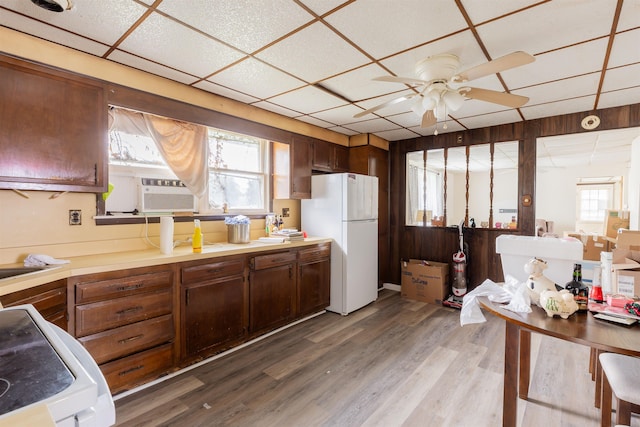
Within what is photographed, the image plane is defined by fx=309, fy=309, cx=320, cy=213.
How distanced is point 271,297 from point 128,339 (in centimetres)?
130

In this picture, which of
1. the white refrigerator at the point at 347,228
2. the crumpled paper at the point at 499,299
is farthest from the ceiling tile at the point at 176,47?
the crumpled paper at the point at 499,299

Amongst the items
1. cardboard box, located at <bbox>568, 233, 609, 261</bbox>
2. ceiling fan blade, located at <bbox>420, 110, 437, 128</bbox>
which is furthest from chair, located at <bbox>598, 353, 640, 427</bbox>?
cardboard box, located at <bbox>568, 233, 609, 261</bbox>

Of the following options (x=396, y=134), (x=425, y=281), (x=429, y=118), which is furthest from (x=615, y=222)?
(x=429, y=118)

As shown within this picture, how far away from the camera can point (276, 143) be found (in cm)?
386

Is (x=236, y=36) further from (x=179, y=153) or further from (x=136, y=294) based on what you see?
(x=136, y=294)

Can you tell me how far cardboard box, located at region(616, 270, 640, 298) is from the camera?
1.77m

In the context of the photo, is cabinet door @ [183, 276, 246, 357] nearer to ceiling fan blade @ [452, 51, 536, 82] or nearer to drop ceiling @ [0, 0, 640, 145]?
drop ceiling @ [0, 0, 640, 145]

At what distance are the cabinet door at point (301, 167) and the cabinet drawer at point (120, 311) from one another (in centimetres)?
192

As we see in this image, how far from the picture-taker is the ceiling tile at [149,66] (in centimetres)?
225

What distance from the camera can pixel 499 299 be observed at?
1768 millimetres

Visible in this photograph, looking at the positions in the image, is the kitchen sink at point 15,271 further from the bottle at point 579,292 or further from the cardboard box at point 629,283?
the cardboard box at point 629,283

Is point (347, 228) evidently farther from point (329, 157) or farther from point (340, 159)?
point (340, 159)

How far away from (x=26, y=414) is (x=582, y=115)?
473cm

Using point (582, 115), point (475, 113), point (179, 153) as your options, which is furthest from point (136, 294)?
point (582, 115)
